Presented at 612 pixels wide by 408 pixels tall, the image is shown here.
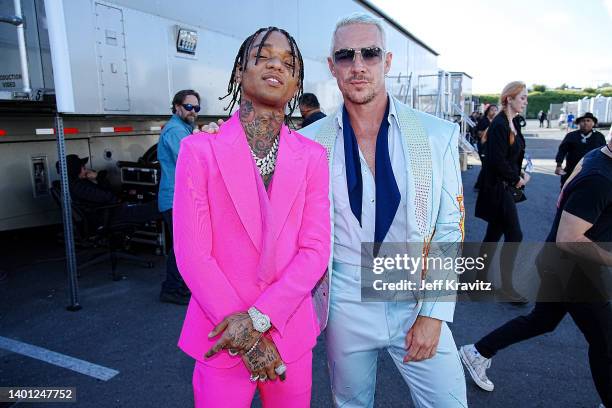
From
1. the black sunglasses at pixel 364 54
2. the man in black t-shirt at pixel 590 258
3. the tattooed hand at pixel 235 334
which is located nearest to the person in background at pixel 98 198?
the black sunglasses at pixel 364 54

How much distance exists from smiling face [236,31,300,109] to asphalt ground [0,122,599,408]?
2.13m

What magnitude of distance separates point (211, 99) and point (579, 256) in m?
5.37

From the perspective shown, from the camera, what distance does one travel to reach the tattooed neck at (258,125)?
154 cm

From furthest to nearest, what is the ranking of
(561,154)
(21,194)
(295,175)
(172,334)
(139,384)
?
(561,154) < (21,194) < (172,334) < (139,384) < (295,175)

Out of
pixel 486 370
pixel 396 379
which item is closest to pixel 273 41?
pixel 396 379

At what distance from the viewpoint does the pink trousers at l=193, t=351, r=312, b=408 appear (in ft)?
4.71

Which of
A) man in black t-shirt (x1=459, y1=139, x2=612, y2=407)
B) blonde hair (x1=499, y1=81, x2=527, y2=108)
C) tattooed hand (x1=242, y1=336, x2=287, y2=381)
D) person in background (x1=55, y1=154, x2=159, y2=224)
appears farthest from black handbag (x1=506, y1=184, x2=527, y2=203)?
person in background (x1=55, y1=154, x2=159, y2=224)

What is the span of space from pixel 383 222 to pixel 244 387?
31.4 inches

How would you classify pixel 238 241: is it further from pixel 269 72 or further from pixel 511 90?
pixel 511 90

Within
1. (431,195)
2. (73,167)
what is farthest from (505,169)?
(73,167)

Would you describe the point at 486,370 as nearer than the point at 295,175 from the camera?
No

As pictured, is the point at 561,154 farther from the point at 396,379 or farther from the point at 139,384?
the point at 139,384

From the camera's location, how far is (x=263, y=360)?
1396 mm

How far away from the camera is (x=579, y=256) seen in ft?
7.82
